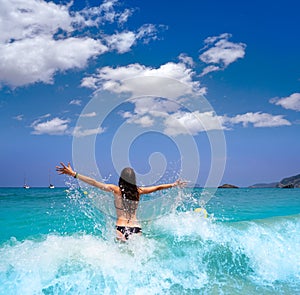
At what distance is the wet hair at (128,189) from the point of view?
21.3 feet

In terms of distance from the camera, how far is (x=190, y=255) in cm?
680

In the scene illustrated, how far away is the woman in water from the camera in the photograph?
639 centimetres

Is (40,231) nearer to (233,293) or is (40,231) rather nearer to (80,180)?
(80,180)

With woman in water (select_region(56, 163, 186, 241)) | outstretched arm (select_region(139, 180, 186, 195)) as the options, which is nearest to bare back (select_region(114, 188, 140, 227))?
woman in water (select_region(56, 163, 186, 241))

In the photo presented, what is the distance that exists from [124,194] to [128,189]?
134 mm

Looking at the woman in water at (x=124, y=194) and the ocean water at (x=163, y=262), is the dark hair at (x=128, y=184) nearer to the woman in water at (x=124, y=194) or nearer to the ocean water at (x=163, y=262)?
the woman in water at (x=124, y=194)

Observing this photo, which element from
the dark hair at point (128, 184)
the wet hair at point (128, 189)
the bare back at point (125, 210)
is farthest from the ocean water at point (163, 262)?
the dark hair at point (128, 184)

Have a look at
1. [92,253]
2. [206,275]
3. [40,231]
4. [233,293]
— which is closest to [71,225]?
[40,231]

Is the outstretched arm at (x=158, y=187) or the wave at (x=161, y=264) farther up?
the outstretched arm at (x=158, y=187)

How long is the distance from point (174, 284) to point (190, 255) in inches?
49.3

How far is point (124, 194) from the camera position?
654 centimetres

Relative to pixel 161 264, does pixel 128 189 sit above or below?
above

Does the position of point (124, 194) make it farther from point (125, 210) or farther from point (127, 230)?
point (127, 230)

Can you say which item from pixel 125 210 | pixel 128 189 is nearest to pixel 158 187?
pixel 128 189
